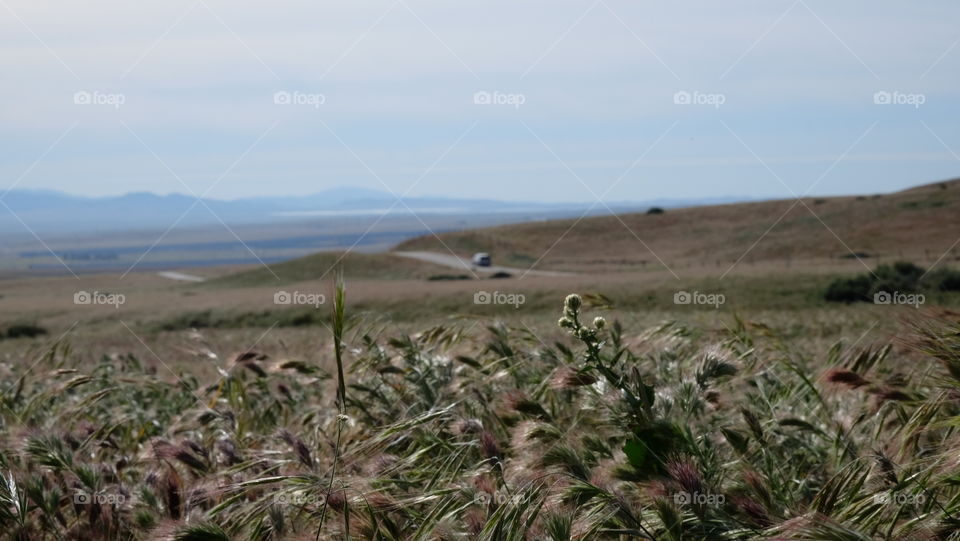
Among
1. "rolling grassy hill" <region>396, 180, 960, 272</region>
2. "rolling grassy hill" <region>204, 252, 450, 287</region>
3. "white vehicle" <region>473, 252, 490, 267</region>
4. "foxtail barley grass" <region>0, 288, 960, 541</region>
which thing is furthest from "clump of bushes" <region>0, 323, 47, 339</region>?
"foxtail barley grass" <region>0, 288, 960, 541</region>

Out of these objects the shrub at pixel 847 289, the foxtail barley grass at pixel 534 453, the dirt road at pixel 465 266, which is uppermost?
the dirt road at pixel 465 266

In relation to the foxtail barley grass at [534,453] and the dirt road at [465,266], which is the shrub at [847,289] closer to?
the dirt road at [465,266]

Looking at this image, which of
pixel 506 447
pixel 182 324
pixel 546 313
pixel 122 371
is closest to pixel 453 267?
pixel 182 324

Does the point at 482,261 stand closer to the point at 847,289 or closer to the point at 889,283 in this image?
the point at 847,289

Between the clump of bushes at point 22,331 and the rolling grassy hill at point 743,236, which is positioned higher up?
the rolling grassy hill at point 743,236

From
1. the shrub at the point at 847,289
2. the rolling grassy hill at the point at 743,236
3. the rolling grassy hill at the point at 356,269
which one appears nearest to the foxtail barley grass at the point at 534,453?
the shrub at the point at 847,289

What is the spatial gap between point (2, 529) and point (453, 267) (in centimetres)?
6399

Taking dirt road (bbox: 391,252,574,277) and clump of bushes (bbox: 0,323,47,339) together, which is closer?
clump of bushes (bbox: 0,323,47,339)

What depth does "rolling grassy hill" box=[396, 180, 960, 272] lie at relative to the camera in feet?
211

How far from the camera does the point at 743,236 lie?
264 ft

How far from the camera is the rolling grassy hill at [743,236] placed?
64.4 metres

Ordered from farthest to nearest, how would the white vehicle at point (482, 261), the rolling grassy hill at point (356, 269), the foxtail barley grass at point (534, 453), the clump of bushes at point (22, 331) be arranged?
the white vehicle at point (482, 261) < the rolling grassy hill at point (356, 269) < the clump of bushes at point (22, 331) < the foxtail barley grass at point (534, 453)

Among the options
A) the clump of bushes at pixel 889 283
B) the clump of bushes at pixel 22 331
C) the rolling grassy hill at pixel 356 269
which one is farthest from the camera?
the rolling grassy hill at pixel 356 269

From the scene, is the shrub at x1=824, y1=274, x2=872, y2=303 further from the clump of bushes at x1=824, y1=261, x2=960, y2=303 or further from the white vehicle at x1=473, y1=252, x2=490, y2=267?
the white vehicle at x1=473, y1=252, x2=490, y2=267
